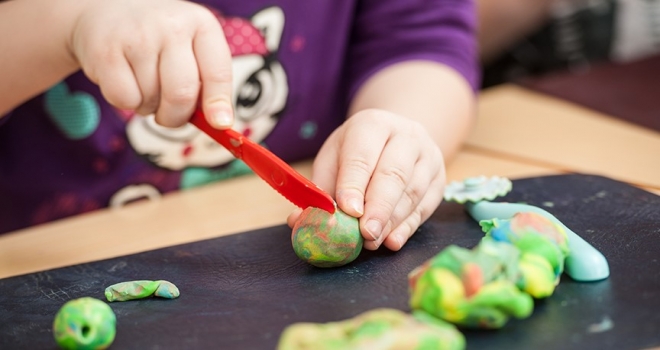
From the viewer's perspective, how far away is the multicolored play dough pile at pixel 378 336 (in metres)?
0.46

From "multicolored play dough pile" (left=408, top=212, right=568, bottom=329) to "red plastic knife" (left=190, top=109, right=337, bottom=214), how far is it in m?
0.15

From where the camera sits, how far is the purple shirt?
3.38 feet

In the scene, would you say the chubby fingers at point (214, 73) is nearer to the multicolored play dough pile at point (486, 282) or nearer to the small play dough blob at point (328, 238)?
the small play dough blob at point (328, 238)

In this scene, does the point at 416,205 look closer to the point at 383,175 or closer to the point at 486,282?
the point at 383,175

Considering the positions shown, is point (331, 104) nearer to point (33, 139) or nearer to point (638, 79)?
point (33, 139)

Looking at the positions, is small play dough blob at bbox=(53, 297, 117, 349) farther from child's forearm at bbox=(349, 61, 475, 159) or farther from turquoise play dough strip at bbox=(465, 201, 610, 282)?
child's forearm at bbox=(349, 61, 475, 159)

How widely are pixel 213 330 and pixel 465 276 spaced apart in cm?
19

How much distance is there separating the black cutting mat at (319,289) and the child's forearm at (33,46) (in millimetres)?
232

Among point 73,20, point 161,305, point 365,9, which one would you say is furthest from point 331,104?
point 161,305

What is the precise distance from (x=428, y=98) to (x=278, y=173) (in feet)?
1.24

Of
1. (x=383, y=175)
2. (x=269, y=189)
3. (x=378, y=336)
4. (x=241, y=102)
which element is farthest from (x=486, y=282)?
(x=241, y=102)

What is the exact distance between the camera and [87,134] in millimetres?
→ 1030

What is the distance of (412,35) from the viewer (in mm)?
1119

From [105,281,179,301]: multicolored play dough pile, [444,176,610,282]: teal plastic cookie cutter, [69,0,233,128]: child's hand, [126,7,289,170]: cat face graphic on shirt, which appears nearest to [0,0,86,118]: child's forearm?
[69,0,233,128]: child's hand
